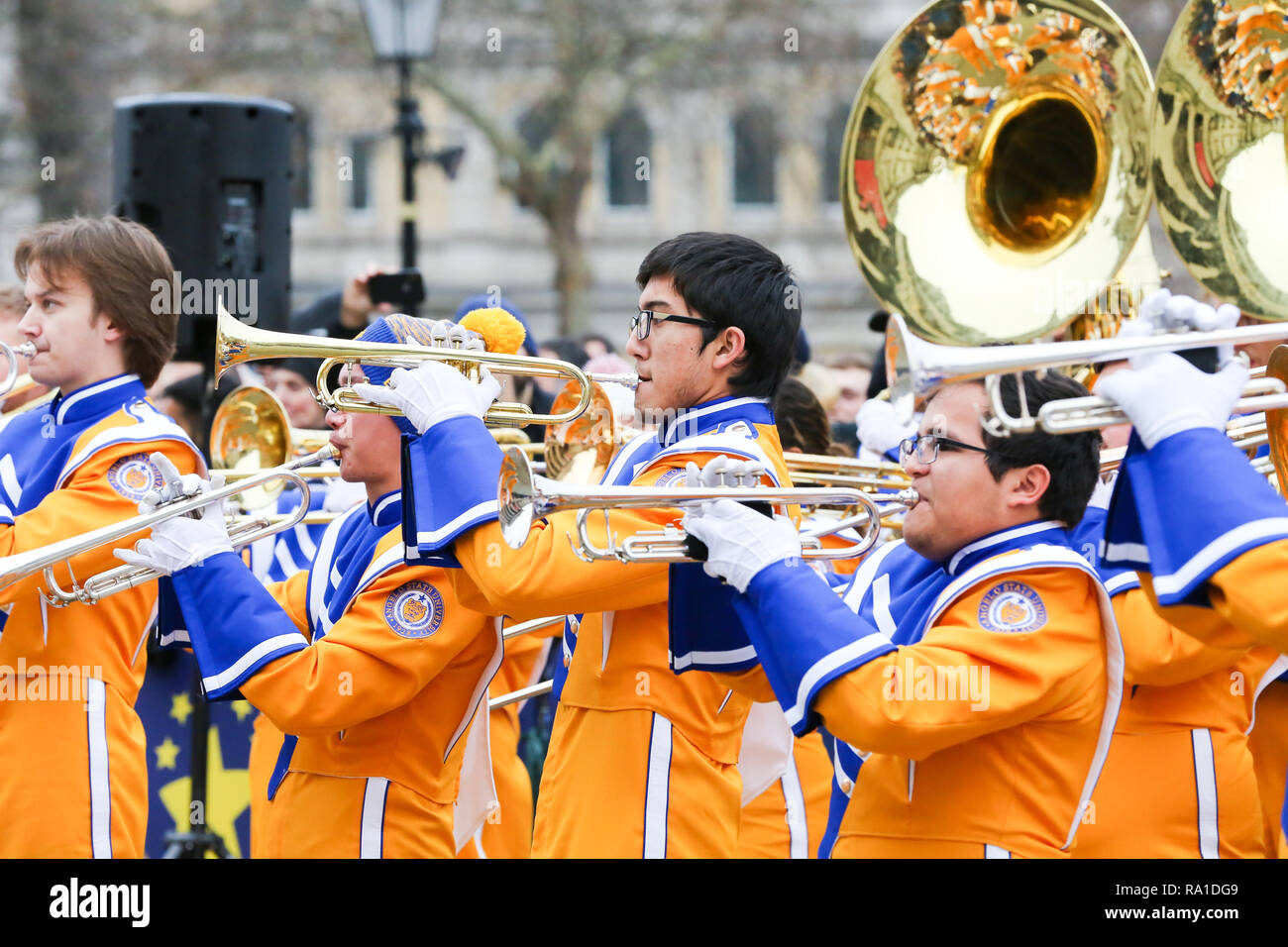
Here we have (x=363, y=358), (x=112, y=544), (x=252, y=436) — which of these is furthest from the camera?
(x=252, y=436)

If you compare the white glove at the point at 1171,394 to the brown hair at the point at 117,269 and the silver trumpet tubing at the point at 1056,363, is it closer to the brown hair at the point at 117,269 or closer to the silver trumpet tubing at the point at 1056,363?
the silver trumpet tubing at the point at 1056,363

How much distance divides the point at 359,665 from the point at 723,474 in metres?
0.88

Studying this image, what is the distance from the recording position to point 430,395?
352cm

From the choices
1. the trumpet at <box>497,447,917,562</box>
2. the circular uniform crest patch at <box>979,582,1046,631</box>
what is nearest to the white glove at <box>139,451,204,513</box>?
the trumpet at <box>497,447,917,562</box>

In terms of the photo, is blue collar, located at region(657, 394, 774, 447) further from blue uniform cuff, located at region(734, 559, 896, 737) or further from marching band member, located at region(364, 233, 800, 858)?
blue uniform cuff, located at region(734, 559, 896, 737)

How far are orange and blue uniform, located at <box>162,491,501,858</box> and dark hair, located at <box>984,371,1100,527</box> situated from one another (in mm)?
1187

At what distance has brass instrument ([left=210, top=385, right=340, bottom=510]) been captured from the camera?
553 centimetres

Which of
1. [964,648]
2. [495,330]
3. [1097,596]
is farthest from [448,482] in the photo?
[1097,596]

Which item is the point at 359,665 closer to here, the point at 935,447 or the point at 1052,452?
the point at 935,447

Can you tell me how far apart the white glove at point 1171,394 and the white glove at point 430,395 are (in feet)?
4.21

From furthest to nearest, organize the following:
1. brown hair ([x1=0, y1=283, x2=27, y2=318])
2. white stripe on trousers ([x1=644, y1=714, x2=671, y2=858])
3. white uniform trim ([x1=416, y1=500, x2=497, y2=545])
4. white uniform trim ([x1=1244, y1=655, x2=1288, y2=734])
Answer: brown hair ([x1=0, y1=283, x2=27, y2=318]), white uniform trim ([x1=1244, y1=655, x2=1288, y2=734]), white stripe on trousers ([x1=644, y1=714, x2=671, y2=858]), white uniform trim ([x1=416, y1=500, x2=497, y2=545])

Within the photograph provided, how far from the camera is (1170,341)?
286cm

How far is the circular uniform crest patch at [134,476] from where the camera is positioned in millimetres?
3936
